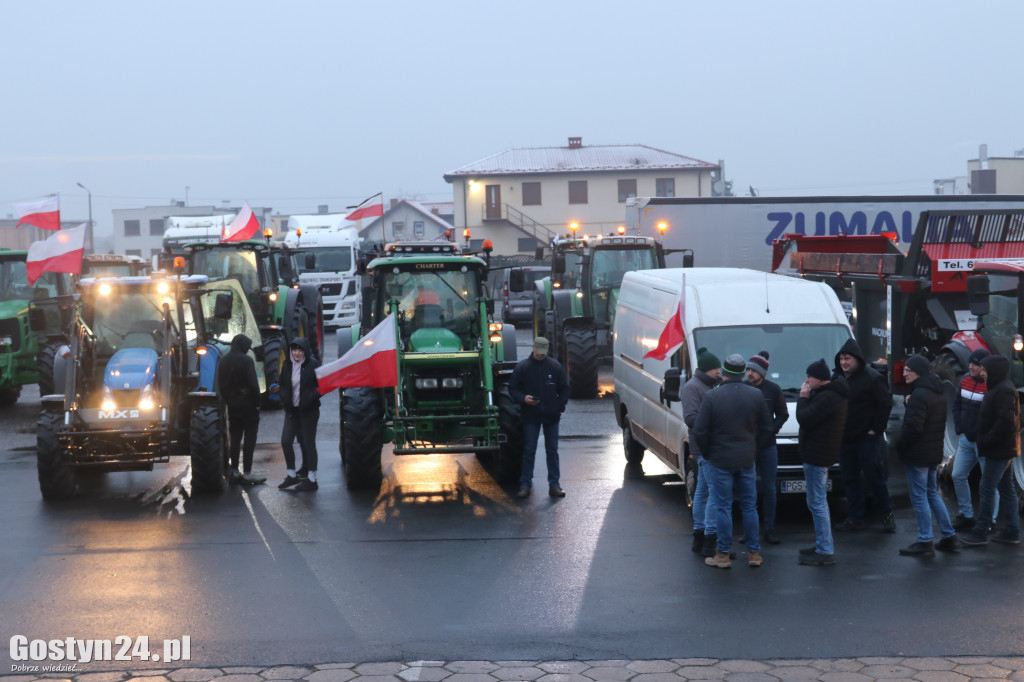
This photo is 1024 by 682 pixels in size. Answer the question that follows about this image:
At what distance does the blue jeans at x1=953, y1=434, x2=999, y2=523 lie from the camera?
9.80 m

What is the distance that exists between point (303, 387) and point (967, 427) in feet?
21.6

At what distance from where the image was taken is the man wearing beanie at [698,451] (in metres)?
9.05

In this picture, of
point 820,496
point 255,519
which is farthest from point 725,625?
point 255,519

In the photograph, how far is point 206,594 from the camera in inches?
324

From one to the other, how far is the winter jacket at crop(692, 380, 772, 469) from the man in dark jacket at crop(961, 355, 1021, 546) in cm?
189

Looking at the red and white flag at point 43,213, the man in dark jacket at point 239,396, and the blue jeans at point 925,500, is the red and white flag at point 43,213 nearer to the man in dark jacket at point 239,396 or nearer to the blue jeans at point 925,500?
the man in dark jacket at point 239,396

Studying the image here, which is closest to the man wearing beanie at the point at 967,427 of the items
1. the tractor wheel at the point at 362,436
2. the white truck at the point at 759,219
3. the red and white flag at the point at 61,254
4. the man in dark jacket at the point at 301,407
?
the tractor wheel at the point at 362,436

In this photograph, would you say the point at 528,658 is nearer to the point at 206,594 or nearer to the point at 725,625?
the point at 725,625

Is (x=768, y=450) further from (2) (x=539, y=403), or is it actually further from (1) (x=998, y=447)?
(2) (x=539, y=403)

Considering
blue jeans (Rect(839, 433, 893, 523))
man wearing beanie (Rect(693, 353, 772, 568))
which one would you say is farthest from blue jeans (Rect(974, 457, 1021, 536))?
man wearing beanie (Rect(693, 353, 772, 568))

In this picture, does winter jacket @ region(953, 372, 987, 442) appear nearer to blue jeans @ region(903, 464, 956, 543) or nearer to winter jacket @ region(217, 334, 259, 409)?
blue jeans @ region(903, 464, 956, 543)

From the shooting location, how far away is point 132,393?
38.3ft

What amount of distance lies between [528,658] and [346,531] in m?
3.74

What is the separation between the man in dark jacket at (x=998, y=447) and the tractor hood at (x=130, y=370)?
7976 mm
